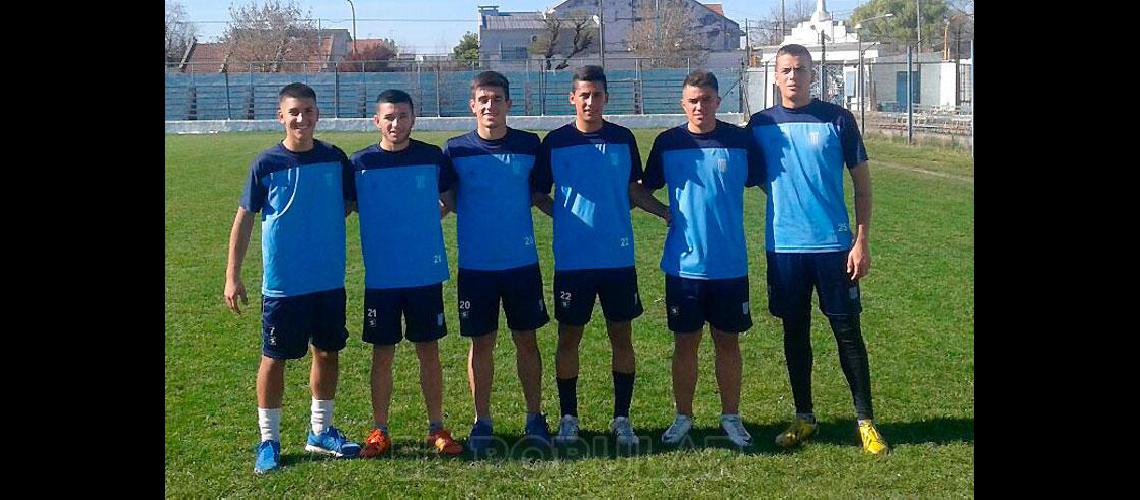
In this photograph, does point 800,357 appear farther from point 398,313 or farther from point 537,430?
point 398,313

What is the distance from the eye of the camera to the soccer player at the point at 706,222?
215 inches

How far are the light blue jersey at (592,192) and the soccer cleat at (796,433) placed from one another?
1.20 metres

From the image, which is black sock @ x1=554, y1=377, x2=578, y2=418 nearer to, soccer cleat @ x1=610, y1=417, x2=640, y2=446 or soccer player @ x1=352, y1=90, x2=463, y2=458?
soccer cleat @ x1=610, y1=417, x2=640, y2=446

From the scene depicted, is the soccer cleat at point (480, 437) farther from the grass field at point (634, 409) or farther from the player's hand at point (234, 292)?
the player's hand at point (234, 292)

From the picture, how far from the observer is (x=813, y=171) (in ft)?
17.9

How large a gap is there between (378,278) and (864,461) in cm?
253

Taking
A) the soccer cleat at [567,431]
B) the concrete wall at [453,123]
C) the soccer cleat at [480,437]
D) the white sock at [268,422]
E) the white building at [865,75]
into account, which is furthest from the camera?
the concrete wall at [453,123]

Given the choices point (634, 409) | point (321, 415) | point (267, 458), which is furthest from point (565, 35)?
point (267, 458)

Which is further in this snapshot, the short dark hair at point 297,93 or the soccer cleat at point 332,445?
the soccer cleat at point 332,445

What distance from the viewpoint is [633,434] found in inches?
225

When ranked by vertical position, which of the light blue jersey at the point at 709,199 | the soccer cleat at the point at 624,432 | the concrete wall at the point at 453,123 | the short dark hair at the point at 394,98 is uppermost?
the concrete wall at the point at 453,123

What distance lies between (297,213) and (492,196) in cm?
95

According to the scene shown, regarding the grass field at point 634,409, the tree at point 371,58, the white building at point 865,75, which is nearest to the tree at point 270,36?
the tree at point 371,58
